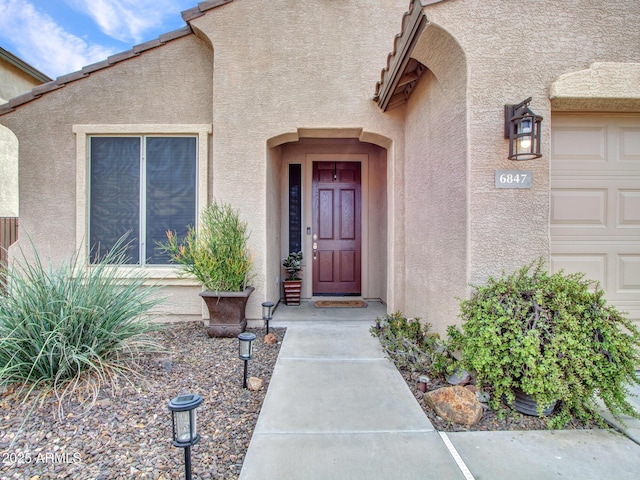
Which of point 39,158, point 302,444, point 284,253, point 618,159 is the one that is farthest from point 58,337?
point 618,159

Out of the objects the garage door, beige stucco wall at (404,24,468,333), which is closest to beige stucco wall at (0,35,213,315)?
beige stucco wall at (404,24,468,333)

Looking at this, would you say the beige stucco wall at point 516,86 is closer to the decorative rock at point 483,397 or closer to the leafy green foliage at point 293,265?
the decorative rock at point 483,397

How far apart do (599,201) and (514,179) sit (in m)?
1.01

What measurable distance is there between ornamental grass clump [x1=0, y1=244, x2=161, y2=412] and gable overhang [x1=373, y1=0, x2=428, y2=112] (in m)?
3.45

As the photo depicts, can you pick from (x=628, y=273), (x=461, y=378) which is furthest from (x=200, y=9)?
(x=628, y=273)

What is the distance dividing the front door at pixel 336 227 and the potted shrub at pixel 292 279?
1.30 ft

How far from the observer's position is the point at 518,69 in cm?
291

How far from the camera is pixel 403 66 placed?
10.9 ft

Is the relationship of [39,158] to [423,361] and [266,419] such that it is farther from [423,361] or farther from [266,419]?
[423,361]

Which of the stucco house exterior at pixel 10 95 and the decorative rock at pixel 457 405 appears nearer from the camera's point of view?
the decorative rock at pixel 457 405

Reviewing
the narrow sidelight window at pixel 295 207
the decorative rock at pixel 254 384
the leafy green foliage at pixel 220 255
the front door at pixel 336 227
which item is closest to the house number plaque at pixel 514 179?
the decorative rock at pixel 254 384

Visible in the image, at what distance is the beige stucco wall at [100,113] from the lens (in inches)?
189

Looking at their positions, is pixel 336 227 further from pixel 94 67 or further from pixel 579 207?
pixel 94 67

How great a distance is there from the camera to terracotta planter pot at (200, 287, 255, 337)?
4145 mm
